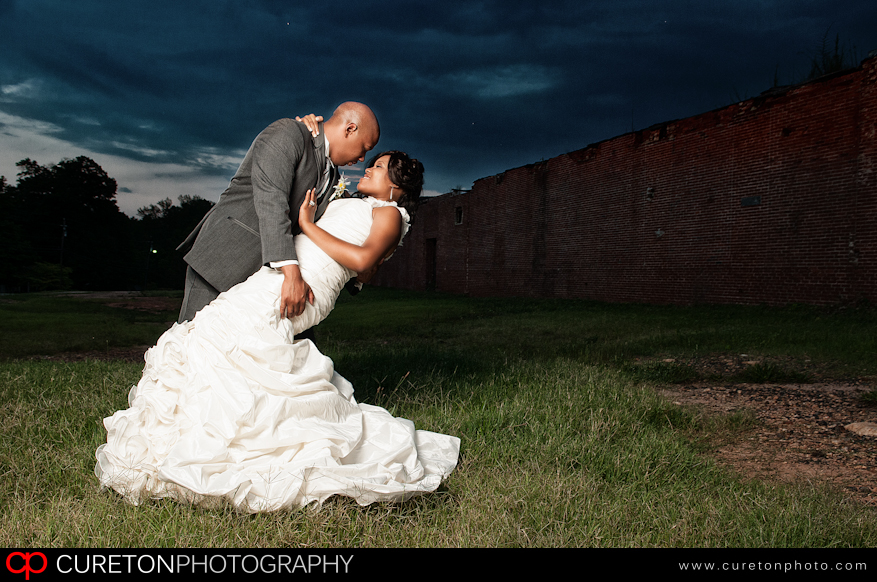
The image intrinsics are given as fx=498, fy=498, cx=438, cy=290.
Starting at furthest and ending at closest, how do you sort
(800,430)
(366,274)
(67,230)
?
(67,230) < (800,430) < (366,274)

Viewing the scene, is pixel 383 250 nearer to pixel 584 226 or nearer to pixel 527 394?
pixel 527 394

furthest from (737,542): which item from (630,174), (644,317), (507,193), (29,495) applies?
(507,193)

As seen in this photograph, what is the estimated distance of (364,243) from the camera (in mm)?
2447

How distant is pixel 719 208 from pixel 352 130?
43.6ft

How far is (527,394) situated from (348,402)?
1.75 m

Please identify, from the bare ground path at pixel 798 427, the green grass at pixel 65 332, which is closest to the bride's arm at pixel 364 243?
the bare ground path at pixel 798 427

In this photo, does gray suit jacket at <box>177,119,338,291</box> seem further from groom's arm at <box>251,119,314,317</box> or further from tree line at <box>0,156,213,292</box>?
tree line at <box>0,156,213,292</box>

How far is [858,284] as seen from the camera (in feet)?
34.2

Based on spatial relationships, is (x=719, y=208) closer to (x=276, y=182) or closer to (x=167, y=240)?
(x=276, y=182)

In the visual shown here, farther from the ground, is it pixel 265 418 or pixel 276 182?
pixel 276 182

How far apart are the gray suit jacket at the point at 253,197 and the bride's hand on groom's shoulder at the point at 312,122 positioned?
29 mm

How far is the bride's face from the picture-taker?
2.71 m

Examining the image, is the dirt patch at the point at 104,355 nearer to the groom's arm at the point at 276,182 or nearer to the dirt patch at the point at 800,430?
the groom's arm at the point at 276,182
